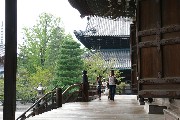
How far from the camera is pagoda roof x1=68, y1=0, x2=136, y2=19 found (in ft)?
34.6

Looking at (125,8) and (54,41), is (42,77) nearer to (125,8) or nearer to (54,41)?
(54,41)

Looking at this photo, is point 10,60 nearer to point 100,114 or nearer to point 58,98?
point 100,114

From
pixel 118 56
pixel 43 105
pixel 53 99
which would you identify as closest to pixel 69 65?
pixel 118 56

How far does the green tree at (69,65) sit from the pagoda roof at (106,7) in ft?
54.1

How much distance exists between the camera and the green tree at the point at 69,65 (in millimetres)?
28672

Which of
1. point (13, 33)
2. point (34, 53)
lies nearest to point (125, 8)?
point (13, 33)

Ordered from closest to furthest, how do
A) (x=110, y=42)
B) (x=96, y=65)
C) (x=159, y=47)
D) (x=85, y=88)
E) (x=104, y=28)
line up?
(x=159, y=47) → (x=85, y=88) → (x=96, y=65) → (x=110, y=42) → (x=104, y=28)

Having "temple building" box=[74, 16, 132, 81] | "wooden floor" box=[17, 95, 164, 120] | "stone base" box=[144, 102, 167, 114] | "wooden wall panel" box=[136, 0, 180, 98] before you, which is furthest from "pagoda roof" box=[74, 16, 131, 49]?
"wooden wall panel" box=[136, 0, 180, 98]

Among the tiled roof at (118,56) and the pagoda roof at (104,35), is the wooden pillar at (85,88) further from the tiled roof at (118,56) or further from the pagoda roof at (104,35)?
the tiled roof at (118,56)

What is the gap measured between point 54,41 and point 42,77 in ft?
17.2

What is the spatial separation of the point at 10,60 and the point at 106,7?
7117 millimetres

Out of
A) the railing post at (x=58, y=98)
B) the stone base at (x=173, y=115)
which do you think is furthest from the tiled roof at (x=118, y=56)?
the stone base at (x=173, y=115)

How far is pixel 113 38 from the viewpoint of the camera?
3434 centimetres

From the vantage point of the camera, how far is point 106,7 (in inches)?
442
